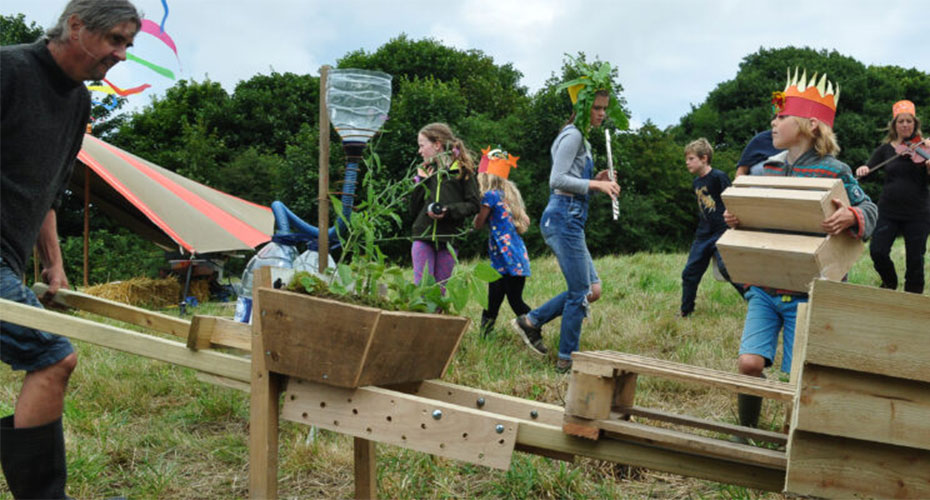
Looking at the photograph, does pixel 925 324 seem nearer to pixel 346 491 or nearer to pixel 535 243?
pixel 346 491

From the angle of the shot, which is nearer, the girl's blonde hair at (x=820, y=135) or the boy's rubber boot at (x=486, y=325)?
the girl's blonde hair at (x=820, y=135)

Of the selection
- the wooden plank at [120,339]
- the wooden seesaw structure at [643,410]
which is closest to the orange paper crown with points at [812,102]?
the wooden seesaw structure at [643,410]

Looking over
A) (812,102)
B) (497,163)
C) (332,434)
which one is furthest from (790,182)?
(497,163)

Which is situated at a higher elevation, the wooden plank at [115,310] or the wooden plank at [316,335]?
the wooden plank at [316,335]

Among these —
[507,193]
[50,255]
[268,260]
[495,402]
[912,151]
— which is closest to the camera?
[495,402]

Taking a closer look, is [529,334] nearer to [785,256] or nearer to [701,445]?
[785,256]

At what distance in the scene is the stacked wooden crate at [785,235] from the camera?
2.63 metres

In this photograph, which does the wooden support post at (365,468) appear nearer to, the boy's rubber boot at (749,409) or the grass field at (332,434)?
the grass field at (332,434)

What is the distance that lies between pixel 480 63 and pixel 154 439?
31492mm

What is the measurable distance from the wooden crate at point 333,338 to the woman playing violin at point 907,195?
5673 millimetres

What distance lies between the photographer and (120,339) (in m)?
2.00

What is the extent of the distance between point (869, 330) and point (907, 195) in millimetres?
5924

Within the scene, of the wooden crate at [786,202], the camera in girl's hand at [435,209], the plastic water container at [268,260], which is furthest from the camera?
the camera in girl's hand at [435,209]

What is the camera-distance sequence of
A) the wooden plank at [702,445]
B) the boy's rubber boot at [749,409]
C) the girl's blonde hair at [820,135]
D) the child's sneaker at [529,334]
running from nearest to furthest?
the wooden plank at [702,445] < the girl's blonde hair at [820,135] < the boy's rubber boot at [749,409] < the child's sneaker at [529,334]
